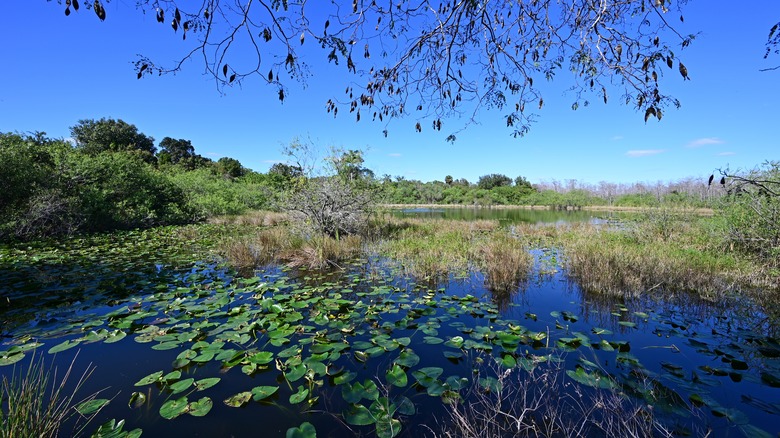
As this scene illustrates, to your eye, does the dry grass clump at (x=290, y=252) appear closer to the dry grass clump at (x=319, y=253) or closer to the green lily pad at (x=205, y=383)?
the dry grass clump at (x=319, y=253)

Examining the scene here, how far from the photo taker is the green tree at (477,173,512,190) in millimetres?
72625

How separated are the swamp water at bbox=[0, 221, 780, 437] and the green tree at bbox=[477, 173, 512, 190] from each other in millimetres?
70919

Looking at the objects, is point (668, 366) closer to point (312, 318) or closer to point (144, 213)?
point (312, 318)

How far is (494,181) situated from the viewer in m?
72.8

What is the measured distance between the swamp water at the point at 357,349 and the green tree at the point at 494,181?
70.9m

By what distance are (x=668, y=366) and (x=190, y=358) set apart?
4.63 meters

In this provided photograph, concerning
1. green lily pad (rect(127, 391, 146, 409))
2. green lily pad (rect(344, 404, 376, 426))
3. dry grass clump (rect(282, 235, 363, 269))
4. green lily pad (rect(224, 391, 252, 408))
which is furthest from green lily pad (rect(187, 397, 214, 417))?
dry grass clump (rect(282, 235, 363, 269))

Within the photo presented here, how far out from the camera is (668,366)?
2994 millimetres

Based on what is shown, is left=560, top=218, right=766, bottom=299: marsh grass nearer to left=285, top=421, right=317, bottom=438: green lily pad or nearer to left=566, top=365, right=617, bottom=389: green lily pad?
left=566, top=365, right=617, bottom=389: green lily pad

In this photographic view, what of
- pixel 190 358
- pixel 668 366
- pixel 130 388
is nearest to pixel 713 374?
pixel 668 366

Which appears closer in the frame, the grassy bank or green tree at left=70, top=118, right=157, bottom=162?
the grassy bank

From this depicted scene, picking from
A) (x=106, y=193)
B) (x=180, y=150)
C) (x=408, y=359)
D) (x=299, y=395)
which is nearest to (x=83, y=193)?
(x=106, y=193)

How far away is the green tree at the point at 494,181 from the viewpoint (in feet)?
238

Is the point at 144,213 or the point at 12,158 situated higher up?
the point at 12,158
